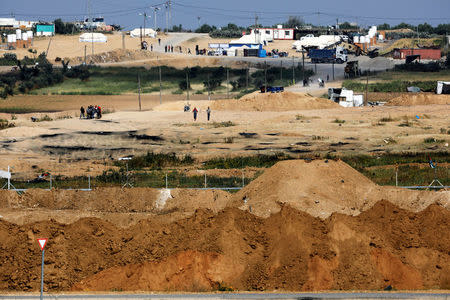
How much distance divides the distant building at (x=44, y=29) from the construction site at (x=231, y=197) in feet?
306

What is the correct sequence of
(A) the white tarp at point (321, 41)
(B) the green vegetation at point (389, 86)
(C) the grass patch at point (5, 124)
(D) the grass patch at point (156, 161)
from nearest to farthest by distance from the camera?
(D) the grass patch at point (156, 161) → (C) the grass patch at point (5, 124) → (B) the green vegetation at point (389, 86) → (A) the white tarp at point (321, 41)

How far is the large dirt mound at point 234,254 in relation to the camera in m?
26.7

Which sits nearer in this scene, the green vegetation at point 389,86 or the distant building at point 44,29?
the green vegetation at point 389,86

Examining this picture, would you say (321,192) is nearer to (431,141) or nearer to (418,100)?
(431,141)

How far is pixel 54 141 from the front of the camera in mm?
60469

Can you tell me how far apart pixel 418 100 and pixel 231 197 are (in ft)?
170

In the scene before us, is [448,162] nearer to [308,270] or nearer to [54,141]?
[308,270]

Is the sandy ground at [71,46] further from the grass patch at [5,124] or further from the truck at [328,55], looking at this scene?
the grass patch at [5,124]

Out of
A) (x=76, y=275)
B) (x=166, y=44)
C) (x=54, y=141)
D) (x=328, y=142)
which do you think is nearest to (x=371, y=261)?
(x=76, y=275)

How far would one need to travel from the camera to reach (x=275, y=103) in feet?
275

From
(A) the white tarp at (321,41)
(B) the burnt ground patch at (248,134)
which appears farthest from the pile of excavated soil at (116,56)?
(B) the burnt ground patch at (248,134)

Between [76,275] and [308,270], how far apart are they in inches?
318

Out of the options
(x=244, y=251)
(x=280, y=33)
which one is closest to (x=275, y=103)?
(x=244, y=251)

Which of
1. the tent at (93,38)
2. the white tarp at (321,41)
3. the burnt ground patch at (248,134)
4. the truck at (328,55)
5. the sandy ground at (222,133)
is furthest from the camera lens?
the tent at (93,38)
